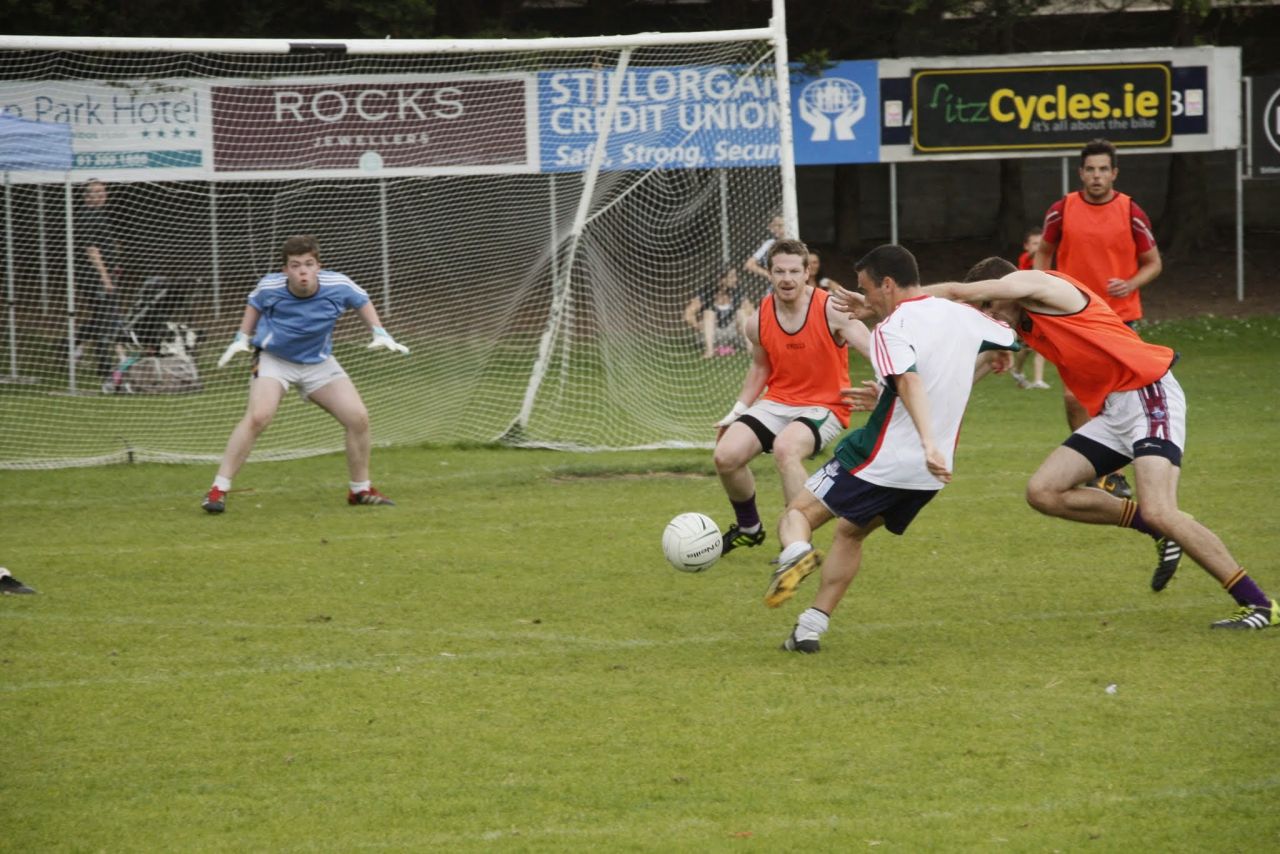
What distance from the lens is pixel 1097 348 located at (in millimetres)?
7160

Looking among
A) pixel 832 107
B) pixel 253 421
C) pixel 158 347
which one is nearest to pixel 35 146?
pixel 158 347

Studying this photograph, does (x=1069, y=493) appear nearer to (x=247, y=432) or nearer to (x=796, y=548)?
(x=796, y=548)

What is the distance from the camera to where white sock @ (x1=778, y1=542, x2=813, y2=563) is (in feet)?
21.5

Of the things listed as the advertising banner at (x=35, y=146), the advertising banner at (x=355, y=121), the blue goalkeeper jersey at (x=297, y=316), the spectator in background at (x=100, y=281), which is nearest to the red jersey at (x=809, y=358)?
the blue goalkeeper jersey at (x=297, y=316)

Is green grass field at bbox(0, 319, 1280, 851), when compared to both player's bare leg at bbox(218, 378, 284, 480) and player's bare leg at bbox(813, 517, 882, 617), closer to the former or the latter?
player's bare leg at bbox(813, 517, 882, 617)

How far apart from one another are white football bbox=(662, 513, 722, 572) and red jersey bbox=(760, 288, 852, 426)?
121 centimetres

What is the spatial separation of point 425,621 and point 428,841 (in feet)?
10.1

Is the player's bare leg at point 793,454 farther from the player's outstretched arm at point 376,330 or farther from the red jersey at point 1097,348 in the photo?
the player's outstretched arm at point 376,330

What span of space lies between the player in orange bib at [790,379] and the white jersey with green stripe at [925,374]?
1.72 m

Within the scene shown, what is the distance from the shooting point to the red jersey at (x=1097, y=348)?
23.4 feet

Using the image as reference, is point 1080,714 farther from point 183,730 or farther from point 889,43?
point 889,43

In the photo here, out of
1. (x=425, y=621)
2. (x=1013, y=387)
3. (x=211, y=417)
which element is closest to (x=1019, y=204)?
(x=1013, y=387)

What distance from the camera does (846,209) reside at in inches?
984

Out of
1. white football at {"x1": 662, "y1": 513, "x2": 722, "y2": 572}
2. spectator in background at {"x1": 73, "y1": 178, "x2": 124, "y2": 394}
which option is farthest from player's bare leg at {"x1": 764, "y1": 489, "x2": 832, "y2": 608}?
spectator in background at {"x1": 73, "y1": 178, "x2": 124, "y2": 394}
